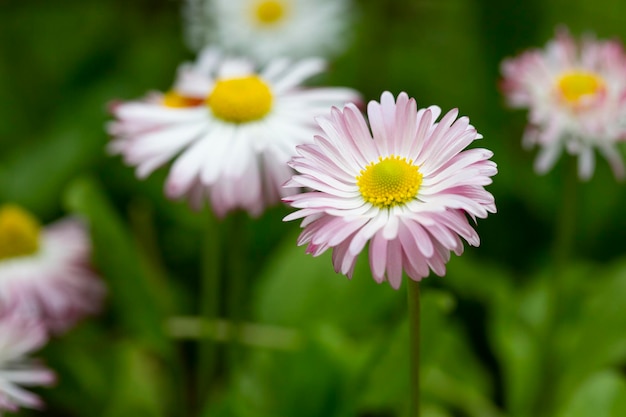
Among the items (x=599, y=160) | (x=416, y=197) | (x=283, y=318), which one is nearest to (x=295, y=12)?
(x=599, y=160)

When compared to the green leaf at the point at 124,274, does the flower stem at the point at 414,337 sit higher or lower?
lower

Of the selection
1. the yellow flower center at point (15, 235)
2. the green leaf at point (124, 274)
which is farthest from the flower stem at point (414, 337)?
the yellow flower center at point (15, 235)

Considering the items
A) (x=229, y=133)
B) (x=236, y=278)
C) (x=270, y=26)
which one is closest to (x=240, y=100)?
(x=229, y=133)

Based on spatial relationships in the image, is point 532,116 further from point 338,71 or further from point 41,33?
point 41,33

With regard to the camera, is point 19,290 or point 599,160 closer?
point 19,290

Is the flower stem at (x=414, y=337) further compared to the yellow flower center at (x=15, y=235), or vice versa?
the yellow flower center at (x=15, y=235)

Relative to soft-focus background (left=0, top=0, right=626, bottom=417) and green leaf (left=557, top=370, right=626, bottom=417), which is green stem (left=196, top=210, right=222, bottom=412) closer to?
soft-focus background (left=0, top=0, right=626, bottom=417)

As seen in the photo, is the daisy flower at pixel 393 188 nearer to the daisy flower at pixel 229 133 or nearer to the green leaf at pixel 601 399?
the daisy flower at pixel 229 133

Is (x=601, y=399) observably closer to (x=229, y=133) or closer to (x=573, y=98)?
(x=573, y=98)

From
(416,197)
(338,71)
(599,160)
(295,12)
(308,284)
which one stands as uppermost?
(295,12)
